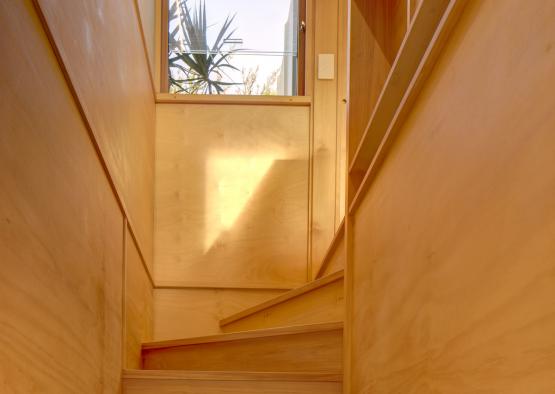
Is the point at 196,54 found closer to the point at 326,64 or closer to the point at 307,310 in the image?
the point at 326,64

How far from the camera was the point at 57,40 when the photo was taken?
1318mm

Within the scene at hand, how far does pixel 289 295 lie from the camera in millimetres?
2572

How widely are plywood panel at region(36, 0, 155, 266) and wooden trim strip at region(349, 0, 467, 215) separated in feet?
2.18

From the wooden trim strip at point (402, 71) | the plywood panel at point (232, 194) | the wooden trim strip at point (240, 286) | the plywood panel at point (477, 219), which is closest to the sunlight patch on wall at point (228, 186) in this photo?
the plywood panel at point (232, 194)

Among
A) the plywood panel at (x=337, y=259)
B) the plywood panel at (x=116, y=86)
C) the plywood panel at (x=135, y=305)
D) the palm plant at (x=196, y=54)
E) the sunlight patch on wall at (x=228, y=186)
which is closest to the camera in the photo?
the plywood panel at (x=116, y=86)

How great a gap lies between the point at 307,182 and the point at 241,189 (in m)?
0.31

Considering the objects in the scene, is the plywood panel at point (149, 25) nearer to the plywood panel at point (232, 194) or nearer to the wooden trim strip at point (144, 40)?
the wooden trim strip at point (144, 40)

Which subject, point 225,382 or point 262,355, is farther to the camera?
point 262,355

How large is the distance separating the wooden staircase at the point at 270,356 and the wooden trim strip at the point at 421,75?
0.58 m

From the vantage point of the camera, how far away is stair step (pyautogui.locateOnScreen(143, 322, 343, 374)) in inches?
82.7

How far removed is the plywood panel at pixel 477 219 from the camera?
0.76 meters

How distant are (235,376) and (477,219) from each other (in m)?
1.25

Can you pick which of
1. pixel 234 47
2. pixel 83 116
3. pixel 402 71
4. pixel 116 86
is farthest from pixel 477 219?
pixel 234 47

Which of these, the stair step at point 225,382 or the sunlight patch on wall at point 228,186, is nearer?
the stair step at point 225,382
